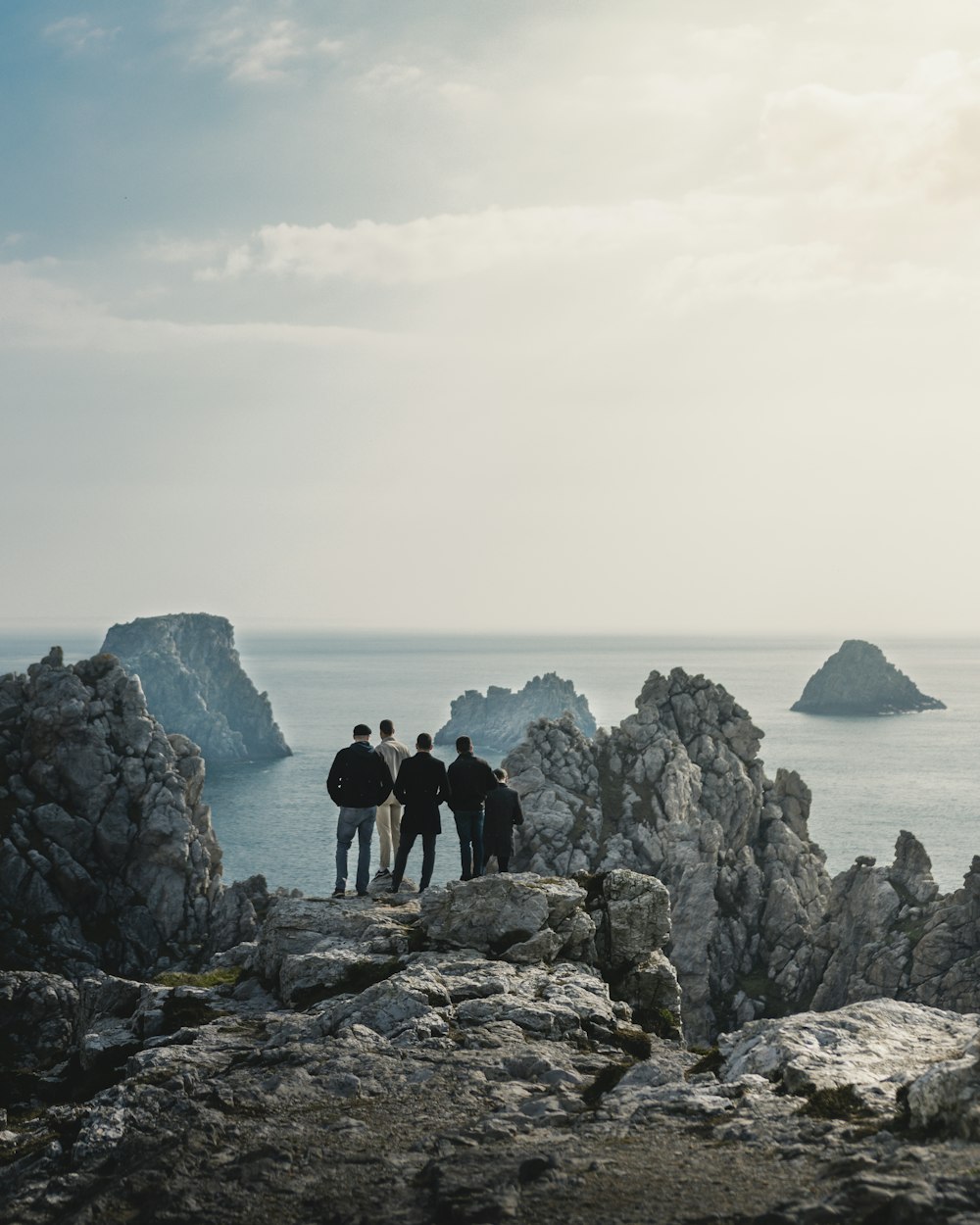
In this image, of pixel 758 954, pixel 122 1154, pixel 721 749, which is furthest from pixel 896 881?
pixel 122 1154

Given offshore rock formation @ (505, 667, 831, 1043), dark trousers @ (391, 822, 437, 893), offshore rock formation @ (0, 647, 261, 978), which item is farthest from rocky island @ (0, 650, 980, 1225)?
offshore rock formation @ (505, 667, 831, 1043)

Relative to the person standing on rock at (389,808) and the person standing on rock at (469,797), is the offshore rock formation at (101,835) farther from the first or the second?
the person standing on rock at (469,797)

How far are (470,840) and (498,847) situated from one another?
0.79m

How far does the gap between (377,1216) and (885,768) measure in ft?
674

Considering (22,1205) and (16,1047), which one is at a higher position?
(22,1205)

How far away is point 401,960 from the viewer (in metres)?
21.4

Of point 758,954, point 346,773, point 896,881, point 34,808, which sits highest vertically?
point 346,773

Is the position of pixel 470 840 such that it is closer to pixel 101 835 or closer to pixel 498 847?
pixel 498 847

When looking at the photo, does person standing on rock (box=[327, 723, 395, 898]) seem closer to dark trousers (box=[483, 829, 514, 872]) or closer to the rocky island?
the rocky island

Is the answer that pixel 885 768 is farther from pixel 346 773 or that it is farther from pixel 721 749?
pixel 346 773

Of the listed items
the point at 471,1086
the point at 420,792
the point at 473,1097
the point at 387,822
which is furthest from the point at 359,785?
the point at 473,1097

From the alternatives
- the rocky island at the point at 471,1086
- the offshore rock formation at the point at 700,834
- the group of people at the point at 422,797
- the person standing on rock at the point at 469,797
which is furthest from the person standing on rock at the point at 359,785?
the offshore rock formation at the point at 700,834

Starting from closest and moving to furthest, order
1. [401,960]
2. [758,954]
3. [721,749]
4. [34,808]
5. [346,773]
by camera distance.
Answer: [401,960]
[346,773]
[34,808]
[758,954]
[721,749]

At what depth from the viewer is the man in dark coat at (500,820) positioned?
2630 cm
